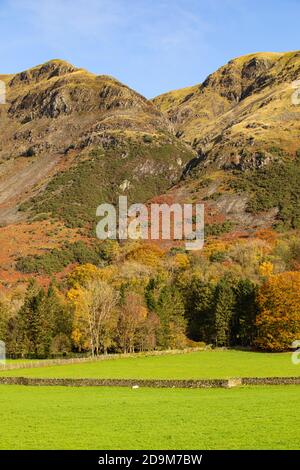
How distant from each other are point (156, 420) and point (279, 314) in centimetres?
6289

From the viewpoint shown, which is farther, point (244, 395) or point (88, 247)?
point (88, 247)

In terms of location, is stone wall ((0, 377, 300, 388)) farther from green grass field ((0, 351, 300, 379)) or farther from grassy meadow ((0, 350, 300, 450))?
green grass field ((0, 351, 300, 379))

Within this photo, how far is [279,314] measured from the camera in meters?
93.9

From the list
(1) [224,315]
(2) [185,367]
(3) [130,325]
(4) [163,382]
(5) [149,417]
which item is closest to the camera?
(5) [149,417]

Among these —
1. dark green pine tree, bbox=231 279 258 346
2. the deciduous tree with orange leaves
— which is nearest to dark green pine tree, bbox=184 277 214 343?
dark green pine tree, bbox=231 279 258 346

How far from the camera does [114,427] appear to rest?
32031 millimetres

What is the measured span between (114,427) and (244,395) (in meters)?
16.2

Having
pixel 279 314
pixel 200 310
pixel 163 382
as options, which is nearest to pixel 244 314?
pixel 279 314

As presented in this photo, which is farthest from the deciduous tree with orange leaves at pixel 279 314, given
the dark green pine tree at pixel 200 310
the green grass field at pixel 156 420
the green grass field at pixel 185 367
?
the green grass field at pixel 156 420

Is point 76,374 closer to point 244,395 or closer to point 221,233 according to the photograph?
point 244,395

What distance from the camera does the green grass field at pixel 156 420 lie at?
27.7 meters

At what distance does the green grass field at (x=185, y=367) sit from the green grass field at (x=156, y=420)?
14851mm

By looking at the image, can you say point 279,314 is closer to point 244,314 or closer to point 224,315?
point 244,314
